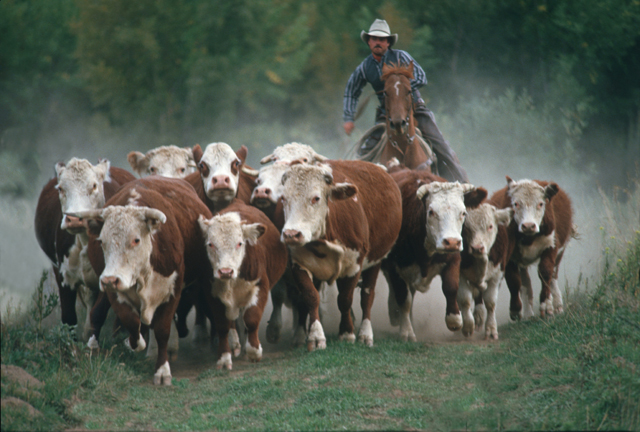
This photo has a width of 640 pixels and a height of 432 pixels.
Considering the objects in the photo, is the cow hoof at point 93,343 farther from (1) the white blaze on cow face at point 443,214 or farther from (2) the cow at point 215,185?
(1) the white blaze on cow face at point 443,214

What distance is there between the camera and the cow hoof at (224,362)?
704 cm

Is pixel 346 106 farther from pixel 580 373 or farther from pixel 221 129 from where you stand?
pixel 221 129

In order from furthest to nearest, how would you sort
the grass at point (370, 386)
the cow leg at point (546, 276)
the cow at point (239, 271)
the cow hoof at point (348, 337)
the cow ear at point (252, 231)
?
the cow leg at point (546, 276)
the cow hoof at point (348, 337)
the cow ear at point (252, 231)
the cow at point (239, 271)
the grass at point (370, 386)

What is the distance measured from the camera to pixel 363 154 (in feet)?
35.2

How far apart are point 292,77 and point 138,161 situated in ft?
50.5

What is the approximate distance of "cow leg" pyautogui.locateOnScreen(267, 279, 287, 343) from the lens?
831 cm

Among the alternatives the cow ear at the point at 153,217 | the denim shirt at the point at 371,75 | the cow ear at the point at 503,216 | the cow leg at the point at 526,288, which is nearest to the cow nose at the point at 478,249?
the cow ear at the point at 503,216

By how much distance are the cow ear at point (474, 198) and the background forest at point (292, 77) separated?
10.9m

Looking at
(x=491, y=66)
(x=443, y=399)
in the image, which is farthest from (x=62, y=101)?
(x=443, y=399)

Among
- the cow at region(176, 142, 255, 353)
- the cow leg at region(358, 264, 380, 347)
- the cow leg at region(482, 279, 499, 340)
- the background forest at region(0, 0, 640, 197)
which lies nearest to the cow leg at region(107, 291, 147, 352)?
the cow at region(176, 142, 255, 353)

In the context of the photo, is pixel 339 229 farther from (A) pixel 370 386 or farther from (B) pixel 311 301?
(A) pixel 370 386

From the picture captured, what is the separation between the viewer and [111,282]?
600 centimetres

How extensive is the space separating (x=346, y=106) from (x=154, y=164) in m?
2.99

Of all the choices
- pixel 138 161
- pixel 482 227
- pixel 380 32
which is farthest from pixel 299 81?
pixel 482 227
